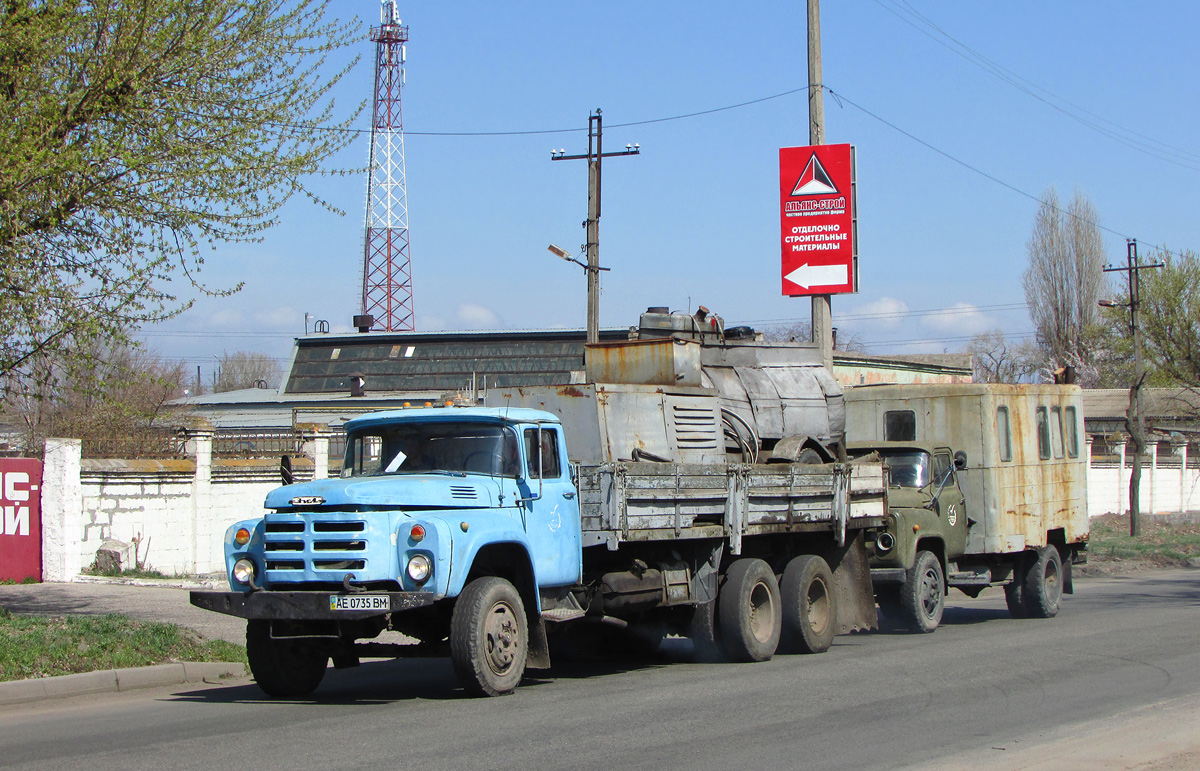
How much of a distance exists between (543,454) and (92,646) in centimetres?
437

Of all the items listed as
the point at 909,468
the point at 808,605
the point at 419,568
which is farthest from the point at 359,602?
the point at 909,468

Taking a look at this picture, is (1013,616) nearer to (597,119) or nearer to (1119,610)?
(1119,610)

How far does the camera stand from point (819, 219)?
2073 cm

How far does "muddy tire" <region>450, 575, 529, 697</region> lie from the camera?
877 centimetres

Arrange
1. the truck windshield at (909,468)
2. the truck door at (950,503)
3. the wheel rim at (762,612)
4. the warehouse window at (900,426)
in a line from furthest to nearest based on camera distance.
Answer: the warehouse window at (900,426) < the truck windshield at (909,468) < the truck door at (950,503) < the wheel rim at (762,612)

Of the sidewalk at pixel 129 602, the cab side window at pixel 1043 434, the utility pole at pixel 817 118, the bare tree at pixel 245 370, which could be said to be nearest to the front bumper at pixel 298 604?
the sidewalk at pixel 129 602

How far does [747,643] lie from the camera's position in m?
11.6

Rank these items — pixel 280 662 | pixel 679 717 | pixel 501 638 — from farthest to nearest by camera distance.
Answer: pixel 280 662
pixel 501 638
pixel 679 717

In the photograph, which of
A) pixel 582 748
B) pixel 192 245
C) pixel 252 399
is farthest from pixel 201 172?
pixel 252 399

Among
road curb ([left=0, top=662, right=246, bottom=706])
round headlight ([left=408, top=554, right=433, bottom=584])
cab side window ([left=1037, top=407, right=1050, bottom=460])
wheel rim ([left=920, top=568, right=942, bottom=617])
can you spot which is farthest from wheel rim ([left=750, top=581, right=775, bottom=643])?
cab side window ([left=1037, top=407, right=1050, bottom=460])

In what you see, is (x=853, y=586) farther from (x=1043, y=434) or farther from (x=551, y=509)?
(x=1043, y=434)

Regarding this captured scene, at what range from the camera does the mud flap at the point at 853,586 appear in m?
13.3

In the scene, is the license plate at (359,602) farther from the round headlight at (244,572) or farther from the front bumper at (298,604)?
the round headlight at (244,572)

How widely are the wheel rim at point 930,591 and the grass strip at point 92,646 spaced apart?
7983mm
